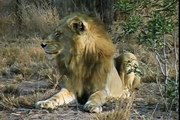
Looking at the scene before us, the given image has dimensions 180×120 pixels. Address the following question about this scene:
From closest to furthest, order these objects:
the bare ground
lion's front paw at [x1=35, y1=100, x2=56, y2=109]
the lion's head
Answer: the bare ground < lion's front paw at [x1=35, y1=100, x2=56, y2=109] < the lion's head

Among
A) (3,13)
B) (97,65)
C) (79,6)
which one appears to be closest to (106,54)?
(97,65)

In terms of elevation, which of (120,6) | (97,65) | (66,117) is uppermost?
(120,6)

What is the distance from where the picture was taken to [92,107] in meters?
5.37

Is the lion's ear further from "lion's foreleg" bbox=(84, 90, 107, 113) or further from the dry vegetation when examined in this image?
the dry vegetation

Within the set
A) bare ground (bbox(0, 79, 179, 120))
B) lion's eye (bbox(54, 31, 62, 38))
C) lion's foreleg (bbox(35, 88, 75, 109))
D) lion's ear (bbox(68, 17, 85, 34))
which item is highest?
lion's ear (bbox(68, 17, 85, 34))

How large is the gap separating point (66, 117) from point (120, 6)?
114 centimetres

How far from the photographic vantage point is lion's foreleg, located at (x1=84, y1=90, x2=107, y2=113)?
5.36 meters

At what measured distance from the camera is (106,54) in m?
5.81

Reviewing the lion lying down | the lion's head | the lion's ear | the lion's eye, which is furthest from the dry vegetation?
the lion's ear

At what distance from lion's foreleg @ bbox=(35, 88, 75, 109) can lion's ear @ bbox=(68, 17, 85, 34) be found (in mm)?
635

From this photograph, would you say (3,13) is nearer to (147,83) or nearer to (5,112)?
(147,83)

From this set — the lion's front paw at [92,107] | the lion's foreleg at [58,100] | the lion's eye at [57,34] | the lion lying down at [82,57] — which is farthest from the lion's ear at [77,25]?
the lion's front paw at [92,107]

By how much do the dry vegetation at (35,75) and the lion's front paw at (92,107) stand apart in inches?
3.1

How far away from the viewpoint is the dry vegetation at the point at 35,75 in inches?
209
